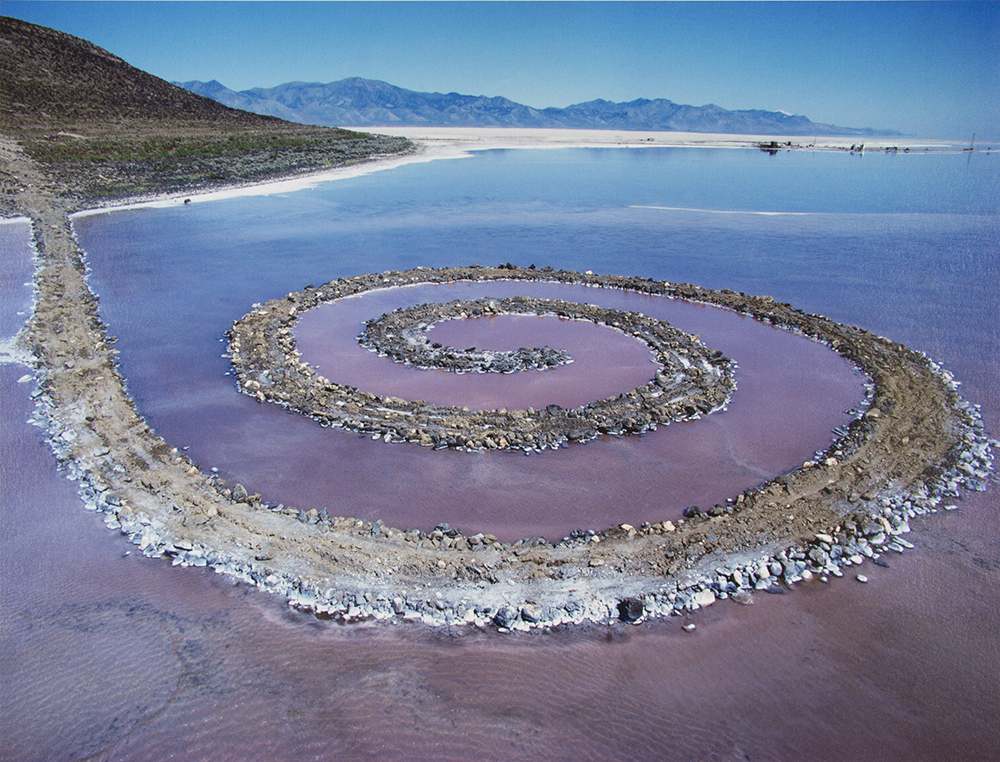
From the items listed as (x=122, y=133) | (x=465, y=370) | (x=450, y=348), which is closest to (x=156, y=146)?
(x=122, y=133)

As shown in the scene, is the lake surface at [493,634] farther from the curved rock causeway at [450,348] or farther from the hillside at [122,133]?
the hillside at [122,133]

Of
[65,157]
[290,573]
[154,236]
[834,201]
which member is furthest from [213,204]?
[834,201]

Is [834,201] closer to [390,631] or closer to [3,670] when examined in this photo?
[390,631]

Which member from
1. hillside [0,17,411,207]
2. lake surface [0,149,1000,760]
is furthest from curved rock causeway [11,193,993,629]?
hillside [0,17,411,207]

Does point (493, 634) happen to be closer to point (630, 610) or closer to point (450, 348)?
point (630, 610)

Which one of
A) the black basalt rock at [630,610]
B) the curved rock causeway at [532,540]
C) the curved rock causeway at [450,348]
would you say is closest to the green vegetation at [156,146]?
the curved rock causeway at [450,348]

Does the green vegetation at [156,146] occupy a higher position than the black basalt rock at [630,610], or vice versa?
the green vegetation at [156,146]

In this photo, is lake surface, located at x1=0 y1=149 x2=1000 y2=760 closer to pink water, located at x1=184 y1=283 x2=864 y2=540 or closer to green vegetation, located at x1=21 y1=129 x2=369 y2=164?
pink water, located at x1=184 y1=283 x2=864 y2=540
